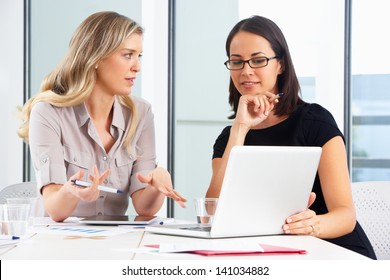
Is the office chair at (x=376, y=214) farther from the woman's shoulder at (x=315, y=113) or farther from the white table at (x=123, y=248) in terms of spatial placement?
the white table at (x=123, y=248)

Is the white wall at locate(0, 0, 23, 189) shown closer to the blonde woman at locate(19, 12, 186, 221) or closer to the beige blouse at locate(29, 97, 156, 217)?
the blonde woman at locate(19, 12, 186, 221)

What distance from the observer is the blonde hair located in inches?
109

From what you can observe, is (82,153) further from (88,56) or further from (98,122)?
(88,56)

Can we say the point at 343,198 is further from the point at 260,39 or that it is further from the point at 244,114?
the point at 260,39

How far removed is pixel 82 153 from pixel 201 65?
3101mm

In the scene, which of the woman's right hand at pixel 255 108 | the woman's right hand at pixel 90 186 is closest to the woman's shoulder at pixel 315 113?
the woman's right hand at pixel 255 108

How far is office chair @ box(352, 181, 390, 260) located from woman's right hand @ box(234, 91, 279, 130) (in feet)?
1.56

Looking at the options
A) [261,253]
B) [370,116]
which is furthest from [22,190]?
[370,116]

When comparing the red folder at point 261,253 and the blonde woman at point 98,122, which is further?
the blonde woman at point 98,122

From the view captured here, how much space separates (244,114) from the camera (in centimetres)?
255

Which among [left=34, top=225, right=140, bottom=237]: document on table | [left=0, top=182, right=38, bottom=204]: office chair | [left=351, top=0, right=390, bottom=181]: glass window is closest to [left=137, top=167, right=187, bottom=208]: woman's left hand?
[left=34, top=225, right=140, bottom=237]: document on table

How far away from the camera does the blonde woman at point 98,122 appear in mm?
2633

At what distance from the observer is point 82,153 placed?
2688mm

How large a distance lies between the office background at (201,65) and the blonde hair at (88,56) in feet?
8.80
